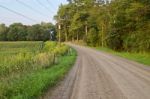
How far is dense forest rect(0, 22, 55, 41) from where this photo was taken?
131625 mm

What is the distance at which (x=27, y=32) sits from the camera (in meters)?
137

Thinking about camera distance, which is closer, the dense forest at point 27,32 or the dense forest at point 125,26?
the dense forest at point 125,26

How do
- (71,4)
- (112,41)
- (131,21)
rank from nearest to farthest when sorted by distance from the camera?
(131,21)
(112,41)
(71,4)

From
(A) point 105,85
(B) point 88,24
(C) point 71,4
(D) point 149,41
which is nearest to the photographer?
(A) point 105,85

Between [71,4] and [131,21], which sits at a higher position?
[71,4]

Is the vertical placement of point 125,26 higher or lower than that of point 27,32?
higher

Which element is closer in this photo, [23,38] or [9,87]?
[9,87]

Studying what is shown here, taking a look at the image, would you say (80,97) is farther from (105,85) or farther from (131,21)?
(131,21)

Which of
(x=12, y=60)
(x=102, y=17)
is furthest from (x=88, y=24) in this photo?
(x=12, y=60)

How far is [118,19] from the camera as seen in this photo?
5641cm

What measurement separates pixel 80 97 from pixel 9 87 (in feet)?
9.33

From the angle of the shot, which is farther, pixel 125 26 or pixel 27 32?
pixel 27 32

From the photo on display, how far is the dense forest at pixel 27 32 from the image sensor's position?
13162 cm

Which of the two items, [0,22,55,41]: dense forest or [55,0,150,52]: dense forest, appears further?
[0,22,55,41]: dense forest
